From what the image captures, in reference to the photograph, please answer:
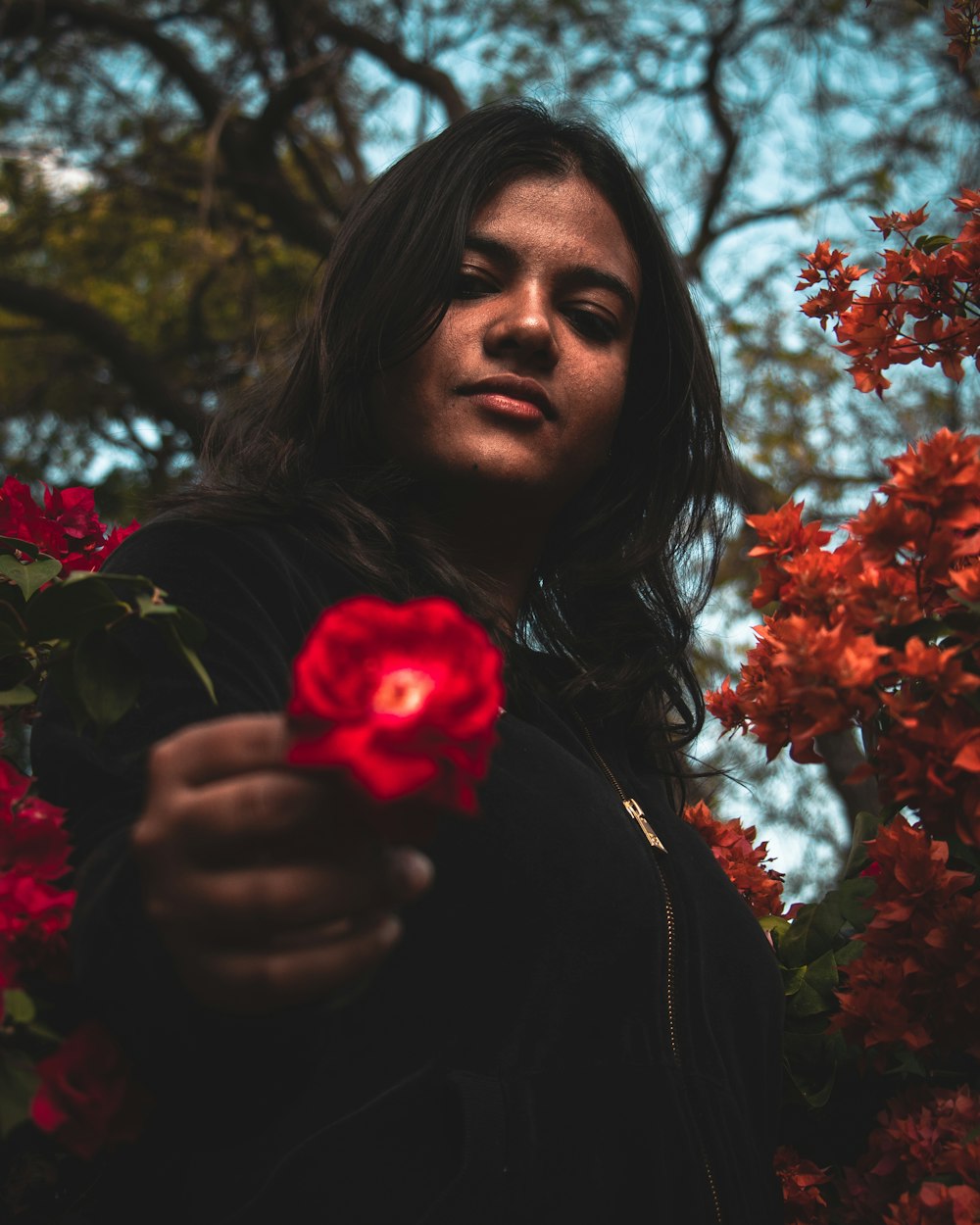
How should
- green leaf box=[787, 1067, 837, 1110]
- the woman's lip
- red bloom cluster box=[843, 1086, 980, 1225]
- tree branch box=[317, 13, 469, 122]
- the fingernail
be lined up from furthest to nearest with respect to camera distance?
tree branch box=[317, 13, 469, 122]
the woman's lip
green leaf box=[787, 1067, 837, 1110]
red bloom cluster box=[843, 1086, 980, 1225]
the fingernail

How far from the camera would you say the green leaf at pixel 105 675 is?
1073mm

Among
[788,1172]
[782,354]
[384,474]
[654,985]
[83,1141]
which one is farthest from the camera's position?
[782,354]

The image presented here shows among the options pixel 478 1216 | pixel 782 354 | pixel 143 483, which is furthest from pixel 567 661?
pixel 782 354

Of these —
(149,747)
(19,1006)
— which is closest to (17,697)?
(149,747)

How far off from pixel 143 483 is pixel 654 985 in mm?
5773

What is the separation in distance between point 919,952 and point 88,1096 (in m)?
0.76

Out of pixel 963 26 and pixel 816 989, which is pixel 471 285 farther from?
pixel 816 989

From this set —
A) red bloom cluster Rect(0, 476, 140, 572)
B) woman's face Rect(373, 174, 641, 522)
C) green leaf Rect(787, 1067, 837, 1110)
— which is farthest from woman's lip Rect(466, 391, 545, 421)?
green leaf Rect(787, 1067, 837, 1110)

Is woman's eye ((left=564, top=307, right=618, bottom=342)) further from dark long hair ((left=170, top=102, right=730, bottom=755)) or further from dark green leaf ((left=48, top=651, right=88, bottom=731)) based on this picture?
dark green leaf ((left=48, top=651, right=88, bottom=731))

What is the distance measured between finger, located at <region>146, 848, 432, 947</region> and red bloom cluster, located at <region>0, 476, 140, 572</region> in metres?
0.87

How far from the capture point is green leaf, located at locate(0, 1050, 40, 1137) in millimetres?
938

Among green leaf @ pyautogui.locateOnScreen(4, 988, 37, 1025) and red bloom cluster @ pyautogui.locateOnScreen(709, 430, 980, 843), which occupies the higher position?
red bloom cluster @ pyautogui.locateOnScreen(709, 430, 980, 843)

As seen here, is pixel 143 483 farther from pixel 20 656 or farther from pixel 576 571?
pixel 20 656

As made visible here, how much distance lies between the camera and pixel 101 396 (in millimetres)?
7141
